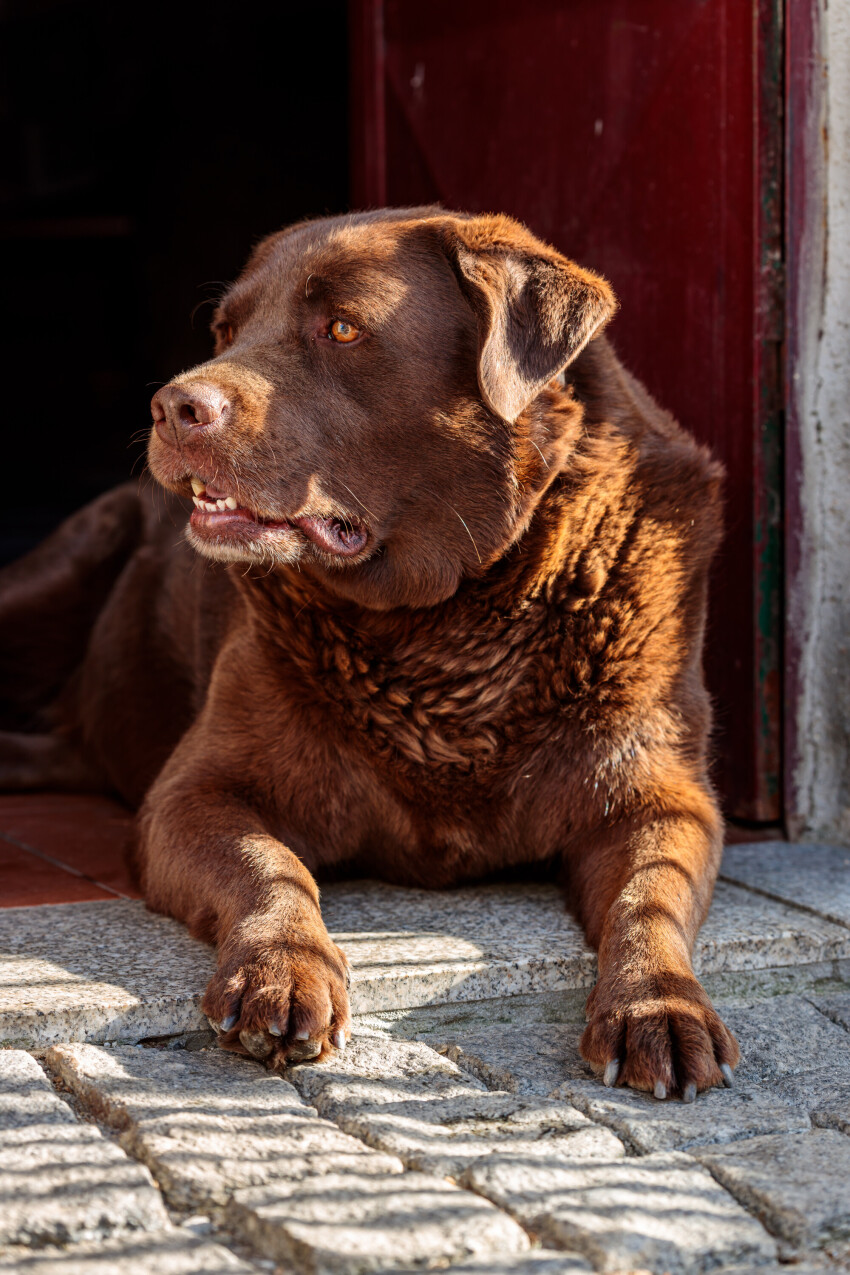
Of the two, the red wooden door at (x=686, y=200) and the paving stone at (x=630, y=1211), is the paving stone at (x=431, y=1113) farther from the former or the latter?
the red wooden door at (x=686, y=200)

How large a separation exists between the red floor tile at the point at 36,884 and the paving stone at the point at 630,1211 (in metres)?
1.49

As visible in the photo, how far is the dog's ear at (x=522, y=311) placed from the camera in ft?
8.89

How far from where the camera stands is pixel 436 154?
4.37 metres

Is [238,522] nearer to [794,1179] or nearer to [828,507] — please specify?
[794,1179]

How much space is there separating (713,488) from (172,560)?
6.00 feet

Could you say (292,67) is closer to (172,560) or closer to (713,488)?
(172,560)

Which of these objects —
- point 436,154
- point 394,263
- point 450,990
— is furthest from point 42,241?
point 450,990

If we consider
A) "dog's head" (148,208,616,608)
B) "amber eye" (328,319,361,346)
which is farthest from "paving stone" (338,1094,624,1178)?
"amber eye" (328,319,361,346)

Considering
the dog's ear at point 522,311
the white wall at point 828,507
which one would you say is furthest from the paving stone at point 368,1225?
the white wall at point 828,507

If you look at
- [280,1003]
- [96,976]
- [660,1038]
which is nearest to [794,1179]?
[660,1038]

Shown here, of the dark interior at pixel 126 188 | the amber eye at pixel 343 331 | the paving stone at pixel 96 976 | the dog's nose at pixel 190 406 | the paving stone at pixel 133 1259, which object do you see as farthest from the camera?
the dark interior at pixel 126 188

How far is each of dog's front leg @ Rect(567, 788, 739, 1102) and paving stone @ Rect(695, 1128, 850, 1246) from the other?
18 cm

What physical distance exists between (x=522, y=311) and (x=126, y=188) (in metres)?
9.35

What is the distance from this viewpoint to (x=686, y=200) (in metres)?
3.70
